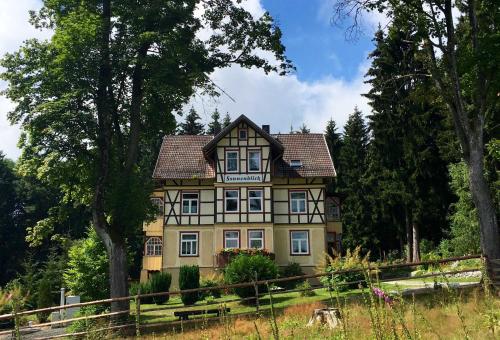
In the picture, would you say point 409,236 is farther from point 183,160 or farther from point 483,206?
point 483,206

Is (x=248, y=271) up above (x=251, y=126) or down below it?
below

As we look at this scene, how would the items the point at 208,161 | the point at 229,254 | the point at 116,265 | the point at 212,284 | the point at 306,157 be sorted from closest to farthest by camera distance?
the point at 116,265 < the point at 212,284 < the point at 229,254 < the point at 208,161 < the point at 306,157

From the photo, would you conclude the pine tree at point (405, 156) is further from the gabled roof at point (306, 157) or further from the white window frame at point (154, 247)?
the white window frame at point (154, 247)

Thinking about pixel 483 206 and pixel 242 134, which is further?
pixel 242 134

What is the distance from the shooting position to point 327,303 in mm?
15516

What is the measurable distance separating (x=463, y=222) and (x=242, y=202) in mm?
13360

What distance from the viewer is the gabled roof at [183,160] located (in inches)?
1267

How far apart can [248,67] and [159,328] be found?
987cm

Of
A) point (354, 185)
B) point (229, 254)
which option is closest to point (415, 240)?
point (229, 254)

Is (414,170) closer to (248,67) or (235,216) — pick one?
(235,216)

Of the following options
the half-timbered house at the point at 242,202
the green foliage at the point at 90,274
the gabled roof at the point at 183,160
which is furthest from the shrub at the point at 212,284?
the gabled roof at the point at 183,160

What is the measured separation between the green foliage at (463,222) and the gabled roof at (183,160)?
15377 millimetres

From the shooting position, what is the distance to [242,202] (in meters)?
31.0

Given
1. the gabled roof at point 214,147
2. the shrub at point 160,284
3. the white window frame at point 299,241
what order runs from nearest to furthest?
1. the shrub at point 160,284
2. the white window frame at point 299,241
3. the gabled roof at point 214,147
